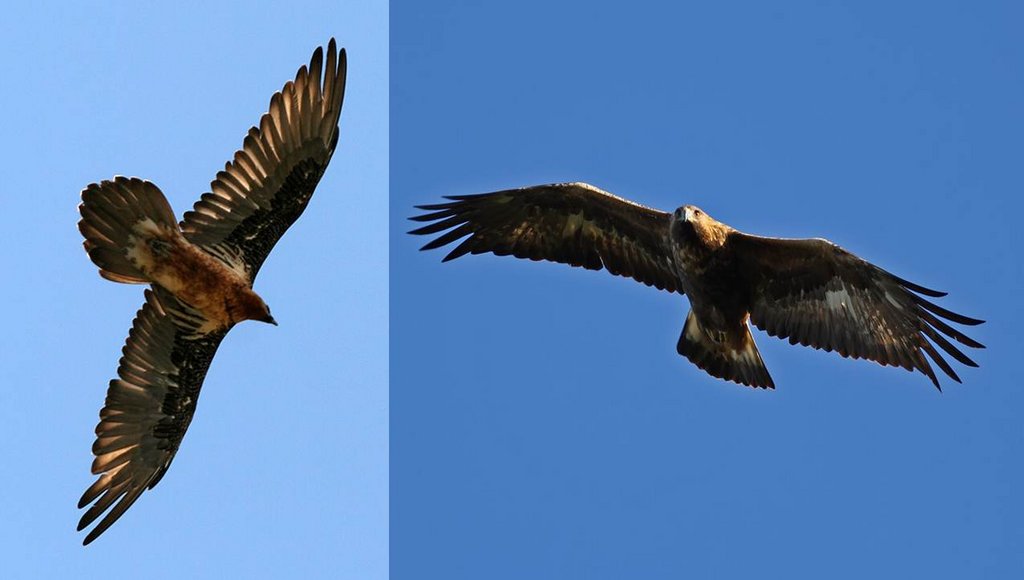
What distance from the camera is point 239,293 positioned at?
1067cm

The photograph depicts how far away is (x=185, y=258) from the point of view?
10477mm

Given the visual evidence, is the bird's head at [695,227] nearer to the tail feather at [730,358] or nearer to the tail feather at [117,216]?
the tail feather at [730,358]

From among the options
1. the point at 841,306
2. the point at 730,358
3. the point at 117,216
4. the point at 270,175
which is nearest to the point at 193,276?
the point at 117,216

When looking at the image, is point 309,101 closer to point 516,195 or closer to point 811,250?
point 516,195

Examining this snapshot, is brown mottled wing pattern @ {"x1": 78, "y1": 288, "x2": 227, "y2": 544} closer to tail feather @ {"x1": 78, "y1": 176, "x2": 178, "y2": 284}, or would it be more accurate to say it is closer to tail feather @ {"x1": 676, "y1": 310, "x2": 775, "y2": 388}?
tail feather @ {"x1": 78, "y1": 176, "x2": 178, "y2": 284}

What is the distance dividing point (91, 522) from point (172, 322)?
5.07ft

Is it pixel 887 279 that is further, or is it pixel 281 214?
pixel 887 279

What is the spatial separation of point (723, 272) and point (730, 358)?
912 mm

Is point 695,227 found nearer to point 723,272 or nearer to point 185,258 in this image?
point 723,272

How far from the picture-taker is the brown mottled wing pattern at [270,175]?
1085 cm

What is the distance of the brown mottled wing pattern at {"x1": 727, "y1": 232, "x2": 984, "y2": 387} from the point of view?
1225 centimetres

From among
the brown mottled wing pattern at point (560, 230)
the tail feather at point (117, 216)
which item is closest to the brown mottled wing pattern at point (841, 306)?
the brown mottled wing pattern at point (560, 230)

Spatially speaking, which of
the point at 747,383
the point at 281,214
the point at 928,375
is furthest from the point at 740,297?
the point at 281,214

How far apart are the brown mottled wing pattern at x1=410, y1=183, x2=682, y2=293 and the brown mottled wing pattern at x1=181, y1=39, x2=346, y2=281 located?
2688 millimetres
